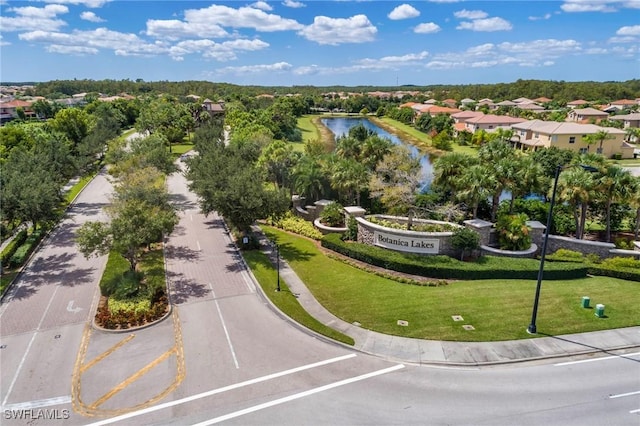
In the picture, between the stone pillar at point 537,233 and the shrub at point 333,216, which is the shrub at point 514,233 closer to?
the stone pillar at point 537,233

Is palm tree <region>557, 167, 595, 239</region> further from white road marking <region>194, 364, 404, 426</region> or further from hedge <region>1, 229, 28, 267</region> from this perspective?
hedge <region>1, 229, 28, 267</region>

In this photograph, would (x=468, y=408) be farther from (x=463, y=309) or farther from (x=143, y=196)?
(x=143, y=196)

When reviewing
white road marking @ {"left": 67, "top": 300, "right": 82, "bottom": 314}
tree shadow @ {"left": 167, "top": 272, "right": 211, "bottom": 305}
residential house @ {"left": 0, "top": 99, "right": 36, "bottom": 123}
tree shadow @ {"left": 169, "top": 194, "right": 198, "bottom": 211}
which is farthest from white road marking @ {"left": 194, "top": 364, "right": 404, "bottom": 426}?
residential house @ {"left": 0, "top": 99, "right": 36, "bottom": 123}

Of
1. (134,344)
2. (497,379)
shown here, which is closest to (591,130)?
(497,379)

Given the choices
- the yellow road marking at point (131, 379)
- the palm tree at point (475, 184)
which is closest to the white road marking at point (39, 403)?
the yellow road marking at point (131, 379)

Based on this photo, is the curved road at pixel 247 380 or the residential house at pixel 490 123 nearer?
the curved road at pixel 247 380
